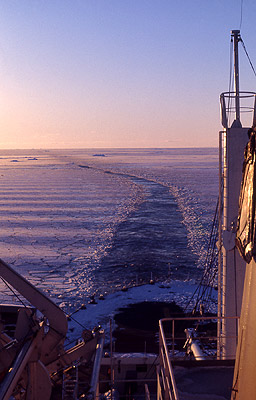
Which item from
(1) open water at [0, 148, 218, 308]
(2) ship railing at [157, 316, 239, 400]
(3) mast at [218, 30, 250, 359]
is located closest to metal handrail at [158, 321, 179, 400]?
(2) ship railing at [157, 316, 239, 400]

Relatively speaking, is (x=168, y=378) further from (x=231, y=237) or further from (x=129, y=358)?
(x=129, y=358)

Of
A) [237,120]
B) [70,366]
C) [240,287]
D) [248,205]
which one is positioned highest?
[237,120]

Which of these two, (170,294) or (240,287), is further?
(170,294)

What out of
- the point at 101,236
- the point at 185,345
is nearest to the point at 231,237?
the point at 185,345

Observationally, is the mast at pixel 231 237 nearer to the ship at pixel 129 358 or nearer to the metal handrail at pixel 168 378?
the ship at pixel 129 358

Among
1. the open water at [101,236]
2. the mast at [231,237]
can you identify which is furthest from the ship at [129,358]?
A: the open water at [101,236]

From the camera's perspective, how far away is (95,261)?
19.9m

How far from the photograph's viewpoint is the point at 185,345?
8.76m

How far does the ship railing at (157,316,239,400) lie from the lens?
4341 millimetres

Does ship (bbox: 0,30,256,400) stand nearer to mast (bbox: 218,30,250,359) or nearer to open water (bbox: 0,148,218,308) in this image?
mast (bbox: 218,30,250,359)

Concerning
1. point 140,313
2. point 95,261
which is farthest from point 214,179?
point 140,313

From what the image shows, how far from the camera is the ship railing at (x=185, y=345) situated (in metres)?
4.34

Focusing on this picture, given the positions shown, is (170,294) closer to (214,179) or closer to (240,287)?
(240,287)

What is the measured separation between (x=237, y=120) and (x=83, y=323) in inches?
342
